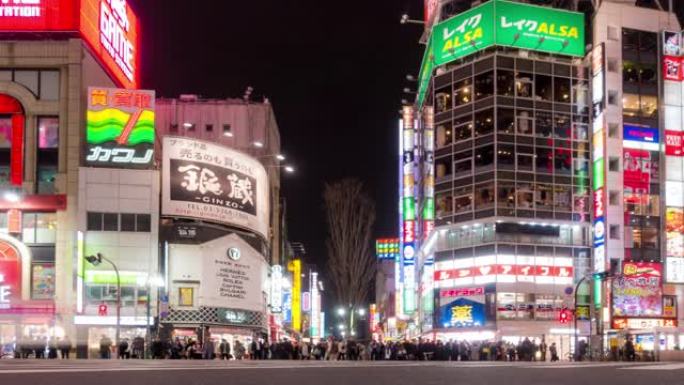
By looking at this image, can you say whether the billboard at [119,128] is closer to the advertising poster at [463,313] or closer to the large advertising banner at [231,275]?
the large advertising banner at [231,275]

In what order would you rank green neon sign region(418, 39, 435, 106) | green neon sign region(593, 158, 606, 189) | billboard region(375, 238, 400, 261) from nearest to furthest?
green neon sign region(593, 158, 606, 189) → green neon sign region(418, 39, 435, 106) → billboard region(375, 238, 400, 261)

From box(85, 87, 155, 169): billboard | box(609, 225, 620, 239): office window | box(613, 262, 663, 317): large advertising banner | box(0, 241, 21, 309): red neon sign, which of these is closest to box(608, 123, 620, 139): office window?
box(609, 225, 620, 239): office window

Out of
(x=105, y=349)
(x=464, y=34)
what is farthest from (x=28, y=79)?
(x=464, y=34)

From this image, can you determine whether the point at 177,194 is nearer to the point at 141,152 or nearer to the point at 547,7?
the point at 141,152

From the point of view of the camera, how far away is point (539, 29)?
6391 cm

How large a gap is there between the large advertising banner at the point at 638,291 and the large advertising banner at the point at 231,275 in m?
22.8

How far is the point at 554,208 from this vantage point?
6194cm

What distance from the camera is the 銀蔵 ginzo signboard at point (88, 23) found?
48750 millimetres

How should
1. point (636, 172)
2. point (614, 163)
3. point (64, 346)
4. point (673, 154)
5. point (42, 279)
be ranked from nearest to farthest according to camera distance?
1. point (64, 346)
2. point (42, 279)
3. point (614, 163)
4. point (636, 172)
5. point (673, 154)

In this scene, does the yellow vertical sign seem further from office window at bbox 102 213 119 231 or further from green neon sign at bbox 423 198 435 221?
office window at bbox 102 213 119 231

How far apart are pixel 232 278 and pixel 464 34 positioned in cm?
2517

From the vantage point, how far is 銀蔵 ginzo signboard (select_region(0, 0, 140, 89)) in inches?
1919

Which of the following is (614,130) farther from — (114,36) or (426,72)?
(114,36)

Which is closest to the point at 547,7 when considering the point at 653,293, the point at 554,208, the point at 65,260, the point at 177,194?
the point at 554,208
